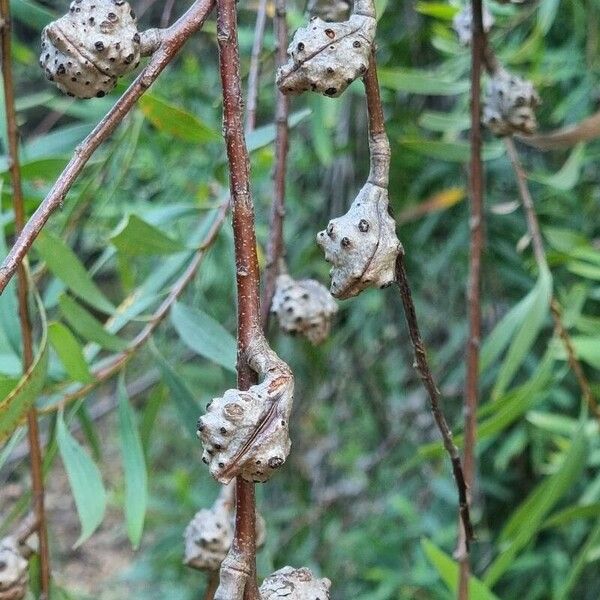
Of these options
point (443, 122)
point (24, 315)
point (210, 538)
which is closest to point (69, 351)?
point (24, 315)

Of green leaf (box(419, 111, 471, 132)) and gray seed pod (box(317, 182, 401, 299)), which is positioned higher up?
gray seed pod (box(317, 182, 401, 299))

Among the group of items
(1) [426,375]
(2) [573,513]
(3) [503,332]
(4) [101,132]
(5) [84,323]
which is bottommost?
(2) [573,513]

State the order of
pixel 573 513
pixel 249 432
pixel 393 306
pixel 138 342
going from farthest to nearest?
pixel 393 306 < pixel 573 513 < pixel 138 342 < pixel 249 432

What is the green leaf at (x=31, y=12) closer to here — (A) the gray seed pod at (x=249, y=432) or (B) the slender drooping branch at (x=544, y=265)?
(B) the slender drooping branch at (x=544, y=265)

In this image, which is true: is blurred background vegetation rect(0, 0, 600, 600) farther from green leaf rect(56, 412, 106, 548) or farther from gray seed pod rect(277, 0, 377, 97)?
gray seed pod rect(277, 0, 377, 97)

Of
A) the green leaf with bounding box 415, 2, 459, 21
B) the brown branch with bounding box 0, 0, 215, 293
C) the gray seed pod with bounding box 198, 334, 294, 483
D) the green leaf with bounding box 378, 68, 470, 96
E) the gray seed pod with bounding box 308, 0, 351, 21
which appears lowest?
the green leaf with bounding box 378, 68, 470, 96

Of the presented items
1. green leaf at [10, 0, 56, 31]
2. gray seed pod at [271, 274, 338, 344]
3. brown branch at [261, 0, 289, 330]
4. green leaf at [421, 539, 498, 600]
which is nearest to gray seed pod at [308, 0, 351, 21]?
brown branch at [261, 0, 289, 330]

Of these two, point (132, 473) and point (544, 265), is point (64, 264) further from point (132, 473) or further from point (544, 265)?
point (544, 265)
